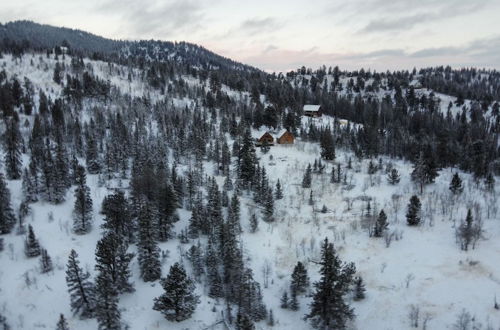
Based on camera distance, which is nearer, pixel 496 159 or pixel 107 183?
pixel 107 183

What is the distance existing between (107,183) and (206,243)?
26.7 metres

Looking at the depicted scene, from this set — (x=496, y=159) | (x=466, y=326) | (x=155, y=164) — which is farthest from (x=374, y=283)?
(x=496, y=159)

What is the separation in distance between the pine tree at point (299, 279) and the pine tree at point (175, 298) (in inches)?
496

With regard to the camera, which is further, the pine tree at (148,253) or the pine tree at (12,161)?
the pine tree at (12,161)

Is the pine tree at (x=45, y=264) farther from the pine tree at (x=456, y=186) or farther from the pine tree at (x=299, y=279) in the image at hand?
the pine tree at (x=456, y=186)

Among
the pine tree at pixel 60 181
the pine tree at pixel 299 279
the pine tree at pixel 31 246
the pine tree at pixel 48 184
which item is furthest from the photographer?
the pine tree at pixel 48 184

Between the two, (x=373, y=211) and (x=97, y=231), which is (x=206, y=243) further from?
(x=373, y=211)

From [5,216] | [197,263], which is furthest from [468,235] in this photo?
[5,216]

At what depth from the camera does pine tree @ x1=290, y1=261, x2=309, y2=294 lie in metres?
43.2

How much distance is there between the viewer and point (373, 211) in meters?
59.8

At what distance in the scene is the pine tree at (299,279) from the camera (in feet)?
142

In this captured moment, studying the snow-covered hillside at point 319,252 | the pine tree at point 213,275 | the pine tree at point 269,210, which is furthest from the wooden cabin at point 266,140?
the pine tree at point 213,275

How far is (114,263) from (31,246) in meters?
14.3

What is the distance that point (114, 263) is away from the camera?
4034 centimetres
